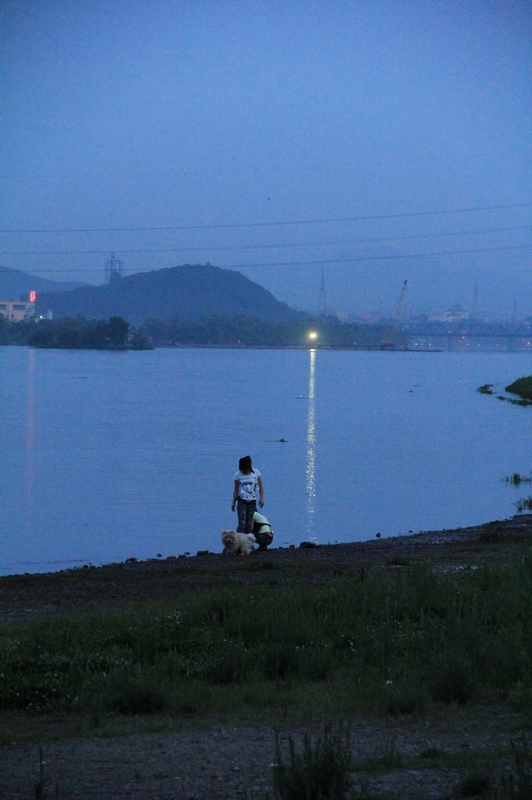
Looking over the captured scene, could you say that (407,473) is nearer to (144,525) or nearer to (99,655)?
(144,525)

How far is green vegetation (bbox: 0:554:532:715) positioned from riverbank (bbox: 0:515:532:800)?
0.9 inches

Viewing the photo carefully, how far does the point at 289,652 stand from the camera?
7238 millimetres

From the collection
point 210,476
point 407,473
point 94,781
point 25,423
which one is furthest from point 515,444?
point 94,781

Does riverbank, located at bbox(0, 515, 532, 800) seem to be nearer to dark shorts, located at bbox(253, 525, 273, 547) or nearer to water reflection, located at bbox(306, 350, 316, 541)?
dark shorts, located at bbox(253, 525, 273, 547)

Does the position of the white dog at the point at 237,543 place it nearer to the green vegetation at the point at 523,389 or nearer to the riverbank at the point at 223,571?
the riverbank at the point at 223,571

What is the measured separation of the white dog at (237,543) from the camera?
13570 millimetres

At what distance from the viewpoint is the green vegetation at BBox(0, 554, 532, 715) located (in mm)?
6297

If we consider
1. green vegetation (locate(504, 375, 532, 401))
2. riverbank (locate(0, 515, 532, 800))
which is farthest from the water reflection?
green vegetation (locate(504, 375, 532, 401))

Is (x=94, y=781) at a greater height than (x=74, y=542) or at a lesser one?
greater

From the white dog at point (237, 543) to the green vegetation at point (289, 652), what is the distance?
4.30 metres

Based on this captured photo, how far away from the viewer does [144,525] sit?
735 inches

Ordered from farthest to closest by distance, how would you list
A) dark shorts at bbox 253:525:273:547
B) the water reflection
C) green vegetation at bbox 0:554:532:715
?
the water reflection, dark shorts at bbox 253:525:273:547, green vegetation at bbox 0:554:532:715

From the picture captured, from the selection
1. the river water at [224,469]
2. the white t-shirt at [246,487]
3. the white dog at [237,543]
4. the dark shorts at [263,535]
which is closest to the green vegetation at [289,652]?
the white dog at [237,543]

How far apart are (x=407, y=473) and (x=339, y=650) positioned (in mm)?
20032
